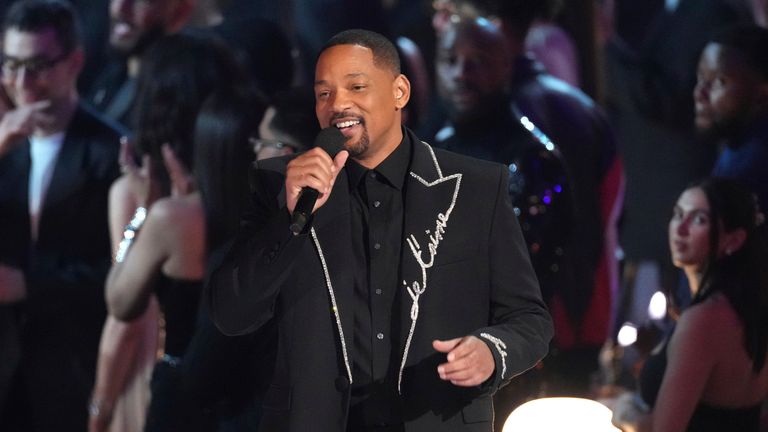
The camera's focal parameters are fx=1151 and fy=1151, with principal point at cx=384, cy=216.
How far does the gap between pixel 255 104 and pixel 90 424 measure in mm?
1456

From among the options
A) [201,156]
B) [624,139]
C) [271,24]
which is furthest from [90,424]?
[624,139]

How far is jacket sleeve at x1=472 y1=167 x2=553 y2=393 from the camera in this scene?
2029mm

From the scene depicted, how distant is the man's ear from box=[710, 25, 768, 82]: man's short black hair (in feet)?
6.05

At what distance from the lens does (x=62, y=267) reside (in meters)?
4.40

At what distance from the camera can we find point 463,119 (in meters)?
3.74

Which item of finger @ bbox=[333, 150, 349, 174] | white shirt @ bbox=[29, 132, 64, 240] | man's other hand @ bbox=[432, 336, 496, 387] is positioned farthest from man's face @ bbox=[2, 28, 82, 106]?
man's other hand @ bbox=[432, 336, 496, 387]

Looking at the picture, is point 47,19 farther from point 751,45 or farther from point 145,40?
point 751,45

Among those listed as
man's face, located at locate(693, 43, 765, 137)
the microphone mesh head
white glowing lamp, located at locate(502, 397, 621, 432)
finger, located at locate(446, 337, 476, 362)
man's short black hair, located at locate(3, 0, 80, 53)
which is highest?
the microphone mesh head

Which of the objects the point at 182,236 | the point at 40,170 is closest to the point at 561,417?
the point at 182,236

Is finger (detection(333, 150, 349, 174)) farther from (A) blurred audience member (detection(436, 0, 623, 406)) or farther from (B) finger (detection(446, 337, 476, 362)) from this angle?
(A) blurred audience member (detection(436, 0, 623, 406))

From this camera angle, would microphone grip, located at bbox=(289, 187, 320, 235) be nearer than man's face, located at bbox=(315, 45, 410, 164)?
Yes

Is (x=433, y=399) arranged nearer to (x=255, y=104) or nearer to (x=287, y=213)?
(x=287, y=213)

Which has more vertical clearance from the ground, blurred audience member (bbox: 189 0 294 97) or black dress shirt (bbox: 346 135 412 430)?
black dress shirt (bbox: 346 135 412 430)

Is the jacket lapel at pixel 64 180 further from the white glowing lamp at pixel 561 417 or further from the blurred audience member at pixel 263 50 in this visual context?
the white glowing lamp at pixel 561 417
